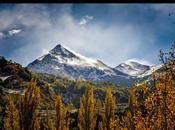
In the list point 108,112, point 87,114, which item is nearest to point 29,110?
point 87,114

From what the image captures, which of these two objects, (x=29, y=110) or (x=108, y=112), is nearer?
(x=29, y=110)

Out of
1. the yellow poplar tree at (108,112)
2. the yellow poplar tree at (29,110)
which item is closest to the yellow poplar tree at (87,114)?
the yellow poplar tree at (108,112)

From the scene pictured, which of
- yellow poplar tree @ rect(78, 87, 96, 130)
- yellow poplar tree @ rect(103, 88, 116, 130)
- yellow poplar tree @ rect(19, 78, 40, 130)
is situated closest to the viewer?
yellow poplar tree @ rect(19, 78, 40, 130)

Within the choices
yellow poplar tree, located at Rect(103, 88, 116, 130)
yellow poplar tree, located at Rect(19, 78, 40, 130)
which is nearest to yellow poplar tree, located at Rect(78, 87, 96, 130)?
yellow poplar tree, located at Rect(103, 88, 116, 130)

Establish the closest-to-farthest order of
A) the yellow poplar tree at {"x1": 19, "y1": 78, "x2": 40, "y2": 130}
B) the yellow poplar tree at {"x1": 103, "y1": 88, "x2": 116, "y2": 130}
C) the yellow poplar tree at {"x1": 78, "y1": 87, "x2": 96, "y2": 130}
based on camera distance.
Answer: the yellow poplar tree at {"x1": 19, "y1": 78, "x2": 40, "y2": 130}, the yellow poplar tree at {"x1": 78, "y1": 87, "x2": 96, "y2": 130}, the yellow poplar tree at {"x1": 103, "y1": 88, "x2": 116, "y2": 130}

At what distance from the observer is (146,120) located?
16.2 metres

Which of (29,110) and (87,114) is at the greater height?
(29,110)

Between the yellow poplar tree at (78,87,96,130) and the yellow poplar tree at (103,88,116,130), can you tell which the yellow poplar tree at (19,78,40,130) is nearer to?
the yellow poplar tree at (78,87,96,130)

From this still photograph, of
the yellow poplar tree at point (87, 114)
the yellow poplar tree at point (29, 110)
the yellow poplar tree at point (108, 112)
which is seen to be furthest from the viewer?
the yellow poplar tree at point (108, 112)

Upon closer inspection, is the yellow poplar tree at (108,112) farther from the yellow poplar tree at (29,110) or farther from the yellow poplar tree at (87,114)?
the yellow poplar tree at (29,110)

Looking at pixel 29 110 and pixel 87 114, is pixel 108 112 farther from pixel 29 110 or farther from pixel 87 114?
pixel 29 110

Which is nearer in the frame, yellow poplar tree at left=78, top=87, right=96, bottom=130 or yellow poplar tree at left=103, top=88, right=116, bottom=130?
yellow poplar tree at left=78, top=87, right=96, bottom=130

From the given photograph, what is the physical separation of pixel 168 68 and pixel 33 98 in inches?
1073

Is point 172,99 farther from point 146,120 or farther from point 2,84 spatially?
point 2,84
